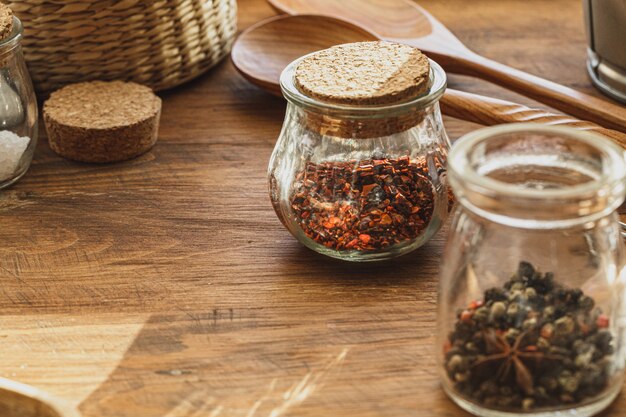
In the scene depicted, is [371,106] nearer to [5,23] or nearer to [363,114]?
[363,114]

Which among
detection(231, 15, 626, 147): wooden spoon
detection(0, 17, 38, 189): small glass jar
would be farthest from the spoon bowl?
detection(0, 17, 38, 189): small glass jar

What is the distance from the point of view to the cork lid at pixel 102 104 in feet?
3.03

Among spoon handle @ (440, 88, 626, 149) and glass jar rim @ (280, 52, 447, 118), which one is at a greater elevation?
glass jar rim @ (280, 52, 447, 118)

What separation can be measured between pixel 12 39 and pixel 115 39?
16cm

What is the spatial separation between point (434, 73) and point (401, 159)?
7 centimetres

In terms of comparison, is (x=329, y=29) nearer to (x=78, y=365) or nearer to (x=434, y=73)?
(x=434, y=73)

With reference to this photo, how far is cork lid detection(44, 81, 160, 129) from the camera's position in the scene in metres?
0.92

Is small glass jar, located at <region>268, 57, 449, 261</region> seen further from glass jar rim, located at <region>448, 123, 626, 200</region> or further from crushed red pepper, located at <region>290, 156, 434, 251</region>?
glass jar rim, located at <region>448, 123, 626, 200</region>

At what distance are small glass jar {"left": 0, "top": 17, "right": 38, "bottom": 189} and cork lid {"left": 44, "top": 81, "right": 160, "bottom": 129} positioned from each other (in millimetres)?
29

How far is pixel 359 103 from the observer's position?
0.69 metres

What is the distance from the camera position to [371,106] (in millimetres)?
689

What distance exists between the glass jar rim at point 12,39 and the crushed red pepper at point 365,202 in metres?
0.30

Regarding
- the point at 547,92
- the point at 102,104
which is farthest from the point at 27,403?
the point at 547,92

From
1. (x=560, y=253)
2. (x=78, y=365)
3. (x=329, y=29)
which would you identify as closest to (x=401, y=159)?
(x=560, y=253)
